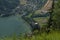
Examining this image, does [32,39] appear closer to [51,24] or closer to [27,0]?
[51,24]

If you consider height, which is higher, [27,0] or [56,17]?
[56,17]

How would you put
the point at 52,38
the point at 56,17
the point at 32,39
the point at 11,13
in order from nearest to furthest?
the point at 52,38 < the point at 32,39 < the point at 56,17 < the point at 11,13

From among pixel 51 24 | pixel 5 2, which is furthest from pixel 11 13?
pixel 51 24

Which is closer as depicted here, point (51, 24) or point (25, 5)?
point (51, 24)

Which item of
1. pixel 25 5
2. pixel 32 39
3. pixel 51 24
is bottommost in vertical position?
pixel 25 5

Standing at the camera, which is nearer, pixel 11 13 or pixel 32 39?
pixel 32 39

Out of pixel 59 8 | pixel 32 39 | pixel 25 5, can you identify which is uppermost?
pixel 32 39

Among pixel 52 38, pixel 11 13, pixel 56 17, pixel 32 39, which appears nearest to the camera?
pixel 52 38

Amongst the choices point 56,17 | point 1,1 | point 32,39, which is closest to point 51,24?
point 56,17

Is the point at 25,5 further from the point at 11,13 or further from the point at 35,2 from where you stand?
the point at 11,13
